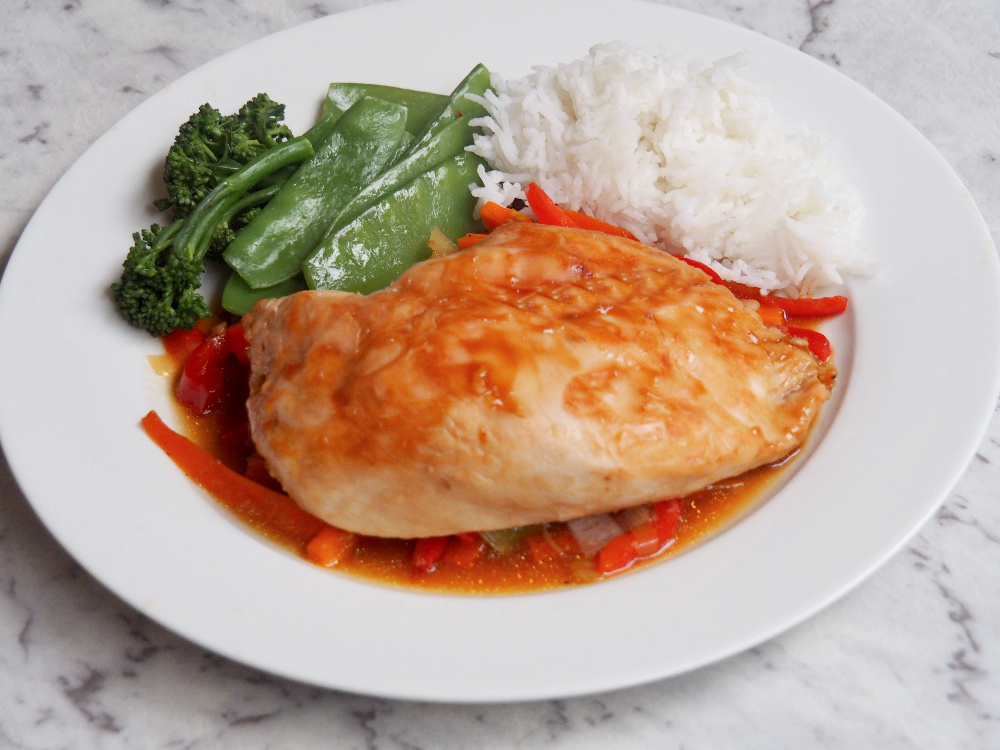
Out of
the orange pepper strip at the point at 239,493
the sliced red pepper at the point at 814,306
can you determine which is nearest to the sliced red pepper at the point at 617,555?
the orange pepper strip at the point at 239,493

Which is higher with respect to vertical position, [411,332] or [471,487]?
[411,332]

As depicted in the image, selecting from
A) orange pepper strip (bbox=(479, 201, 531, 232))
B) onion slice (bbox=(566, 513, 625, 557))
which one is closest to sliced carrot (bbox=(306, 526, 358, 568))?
onion slice (bbox=(566, 513, 625, 557))

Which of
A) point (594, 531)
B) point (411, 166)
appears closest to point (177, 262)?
point (411, 166)

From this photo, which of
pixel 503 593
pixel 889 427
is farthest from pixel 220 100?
pixel 889 427

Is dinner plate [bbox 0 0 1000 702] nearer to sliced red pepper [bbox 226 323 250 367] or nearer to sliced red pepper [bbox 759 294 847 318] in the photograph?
sliced red pepper [bbox 759 294 847 318]

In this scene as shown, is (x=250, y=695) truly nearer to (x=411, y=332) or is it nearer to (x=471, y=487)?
(x=471, y=487)
